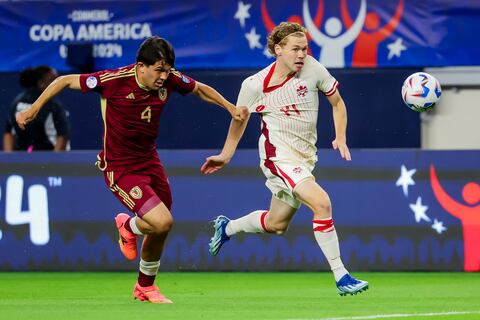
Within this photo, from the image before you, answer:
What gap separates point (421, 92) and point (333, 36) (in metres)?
5.23

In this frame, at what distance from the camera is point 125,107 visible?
32.8 feet

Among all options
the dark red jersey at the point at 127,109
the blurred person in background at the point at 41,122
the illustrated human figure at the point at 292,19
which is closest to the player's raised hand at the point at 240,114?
the dark red jersey at the point at 127,109

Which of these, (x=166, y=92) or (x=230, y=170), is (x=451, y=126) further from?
(x=166, y=92)

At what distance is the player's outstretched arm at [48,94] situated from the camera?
31.6ft

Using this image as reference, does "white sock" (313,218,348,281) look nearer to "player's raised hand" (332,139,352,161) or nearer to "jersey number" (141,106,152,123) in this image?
"player's raised hand" (332,139,352,161)

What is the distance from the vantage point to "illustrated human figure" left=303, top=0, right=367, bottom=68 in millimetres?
16078

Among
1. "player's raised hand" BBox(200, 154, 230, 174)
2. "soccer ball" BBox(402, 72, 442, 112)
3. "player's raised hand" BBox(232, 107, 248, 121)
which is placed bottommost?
"player's raised hand" BBox(200, 154, 230, 174)

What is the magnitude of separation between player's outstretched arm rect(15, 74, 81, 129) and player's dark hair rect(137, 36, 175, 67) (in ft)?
1.83

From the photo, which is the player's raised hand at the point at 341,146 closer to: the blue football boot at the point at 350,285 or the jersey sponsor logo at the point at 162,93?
the blue football boot at the point at 350,285

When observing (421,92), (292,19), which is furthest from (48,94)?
(292,19)

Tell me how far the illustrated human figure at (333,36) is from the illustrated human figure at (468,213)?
10.3 ft

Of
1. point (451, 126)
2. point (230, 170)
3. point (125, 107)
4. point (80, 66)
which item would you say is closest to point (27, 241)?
point (230, 170)

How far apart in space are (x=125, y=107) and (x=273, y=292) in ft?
8.17

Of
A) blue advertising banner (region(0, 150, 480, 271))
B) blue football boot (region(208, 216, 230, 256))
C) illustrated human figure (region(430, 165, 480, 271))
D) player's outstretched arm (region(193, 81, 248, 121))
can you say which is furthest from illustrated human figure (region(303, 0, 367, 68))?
player's outstretched arm (region(193, 81, 248, 121))
